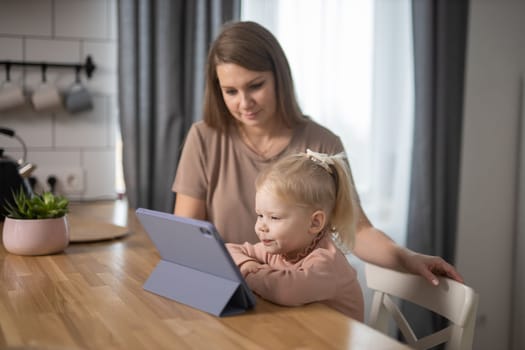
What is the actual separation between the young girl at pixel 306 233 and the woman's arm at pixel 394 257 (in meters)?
0.19

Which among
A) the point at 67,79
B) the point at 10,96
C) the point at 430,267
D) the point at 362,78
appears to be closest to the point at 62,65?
the point at 67,79

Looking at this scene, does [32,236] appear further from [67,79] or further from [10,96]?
[67,79]

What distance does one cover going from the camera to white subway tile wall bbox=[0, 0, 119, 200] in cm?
260

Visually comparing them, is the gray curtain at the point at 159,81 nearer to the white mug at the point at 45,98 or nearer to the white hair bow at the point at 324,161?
the white mug at the point at 45,98

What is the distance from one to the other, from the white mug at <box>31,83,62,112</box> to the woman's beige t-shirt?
731 millimetres

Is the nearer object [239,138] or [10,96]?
[239,138]

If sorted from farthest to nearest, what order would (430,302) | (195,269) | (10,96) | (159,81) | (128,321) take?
(159,81)
(10,96)
(430,302)
(195,269)
(128,321)

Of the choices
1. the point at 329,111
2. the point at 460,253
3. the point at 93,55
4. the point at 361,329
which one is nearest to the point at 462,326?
the point at 361,329

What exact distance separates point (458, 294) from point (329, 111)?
153 cm

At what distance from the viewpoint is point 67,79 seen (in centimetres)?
268

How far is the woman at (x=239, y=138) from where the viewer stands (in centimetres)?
192

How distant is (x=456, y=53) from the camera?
3111mm

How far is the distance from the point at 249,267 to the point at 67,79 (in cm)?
151

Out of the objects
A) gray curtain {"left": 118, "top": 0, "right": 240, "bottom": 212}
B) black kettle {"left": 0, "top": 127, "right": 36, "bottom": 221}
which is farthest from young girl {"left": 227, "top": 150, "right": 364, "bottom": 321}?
gray curtain {"left": 118, "top": 0, "right": 240, "bottom": 212}
